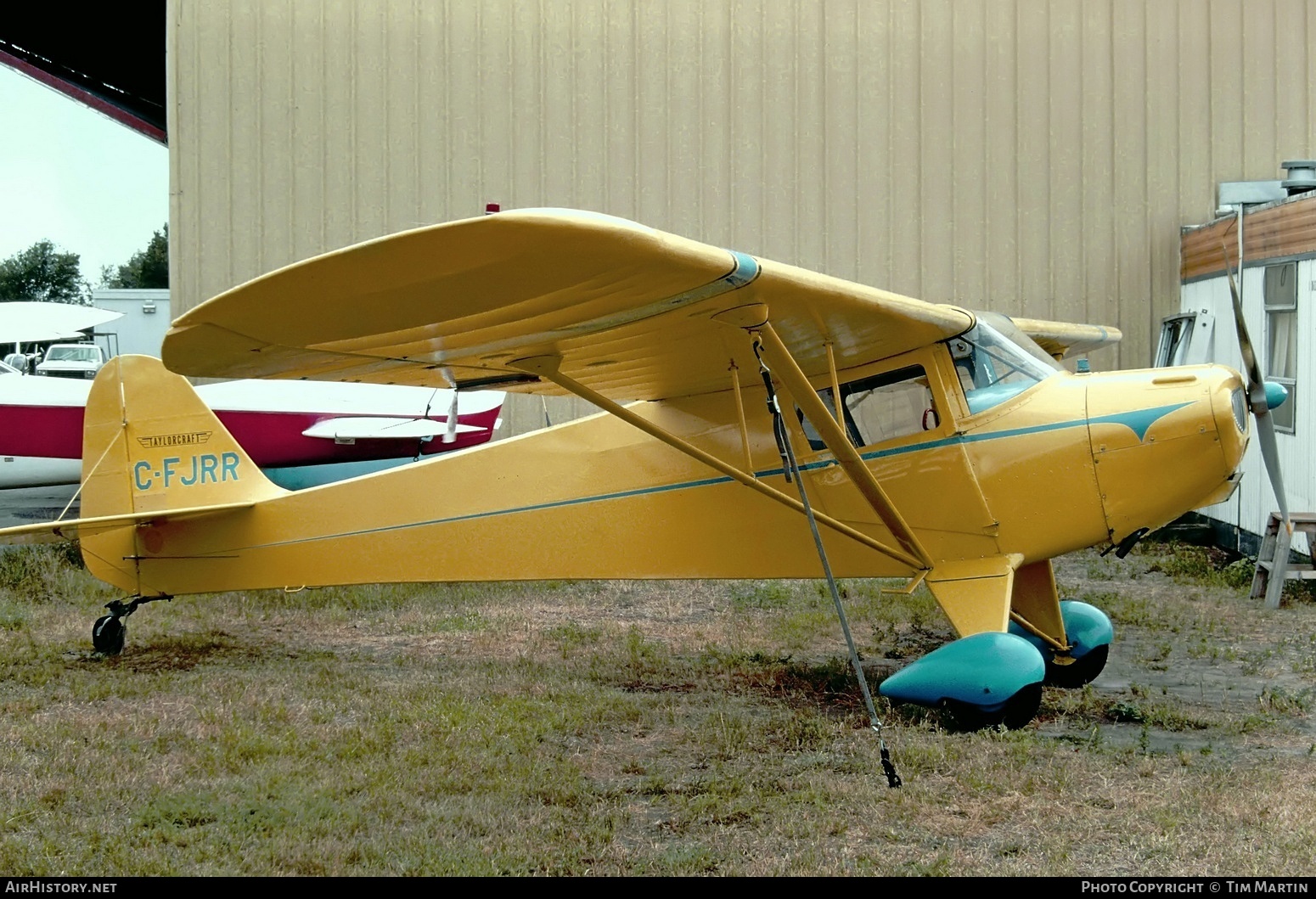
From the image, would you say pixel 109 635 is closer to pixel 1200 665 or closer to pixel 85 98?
pixel 1200 665

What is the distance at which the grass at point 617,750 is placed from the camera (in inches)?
169

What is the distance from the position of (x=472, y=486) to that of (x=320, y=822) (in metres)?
2.90

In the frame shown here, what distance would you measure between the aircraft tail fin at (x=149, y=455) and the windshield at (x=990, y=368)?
4.34 metres

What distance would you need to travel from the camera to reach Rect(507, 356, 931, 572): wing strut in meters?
5.46

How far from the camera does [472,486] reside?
23.8 ft

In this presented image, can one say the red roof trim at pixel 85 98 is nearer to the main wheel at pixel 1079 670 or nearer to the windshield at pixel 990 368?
the windshield at pixel 990 368

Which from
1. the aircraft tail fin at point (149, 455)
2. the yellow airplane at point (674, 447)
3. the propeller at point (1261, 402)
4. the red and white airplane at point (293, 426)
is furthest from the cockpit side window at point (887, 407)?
the red and white airplane at point (293, 426)

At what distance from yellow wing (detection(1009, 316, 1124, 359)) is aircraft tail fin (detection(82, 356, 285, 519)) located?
18.0ft

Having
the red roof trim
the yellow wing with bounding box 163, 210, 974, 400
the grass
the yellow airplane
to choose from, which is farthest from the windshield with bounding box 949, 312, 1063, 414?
the red roof trim

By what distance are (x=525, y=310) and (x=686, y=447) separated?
1.57m

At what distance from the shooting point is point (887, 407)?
6465 millimetres

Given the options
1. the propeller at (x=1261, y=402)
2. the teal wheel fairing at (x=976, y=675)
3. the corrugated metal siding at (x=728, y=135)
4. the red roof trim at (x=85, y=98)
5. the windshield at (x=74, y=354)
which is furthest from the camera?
the windshield at (x=74, y=354)

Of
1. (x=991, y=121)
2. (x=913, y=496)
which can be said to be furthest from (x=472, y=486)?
(x=991, y=121)

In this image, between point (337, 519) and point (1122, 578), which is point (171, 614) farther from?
point (1122, 578)
